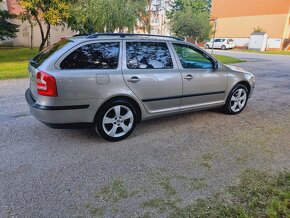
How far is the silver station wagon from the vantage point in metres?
3.39

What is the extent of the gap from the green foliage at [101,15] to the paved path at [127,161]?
8810 mm

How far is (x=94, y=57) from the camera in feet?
11.8

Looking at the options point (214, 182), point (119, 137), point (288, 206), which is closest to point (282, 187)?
point (288, 206)

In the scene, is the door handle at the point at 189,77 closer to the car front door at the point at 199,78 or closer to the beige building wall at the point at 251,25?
the car front door at the point at 199,78

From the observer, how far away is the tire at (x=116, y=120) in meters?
3.72

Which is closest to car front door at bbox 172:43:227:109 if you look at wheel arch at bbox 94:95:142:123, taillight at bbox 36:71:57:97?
wheel arch at bbox 94:95:142:123

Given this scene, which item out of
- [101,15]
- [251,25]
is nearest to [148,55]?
[101,15]

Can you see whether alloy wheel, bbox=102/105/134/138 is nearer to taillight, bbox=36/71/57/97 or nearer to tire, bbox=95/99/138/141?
tire, bbox=95/99/138/141

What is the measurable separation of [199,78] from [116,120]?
173 centimetres

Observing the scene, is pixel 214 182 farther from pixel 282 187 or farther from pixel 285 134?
pixel 285 134

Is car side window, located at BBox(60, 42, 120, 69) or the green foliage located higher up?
the green foliage

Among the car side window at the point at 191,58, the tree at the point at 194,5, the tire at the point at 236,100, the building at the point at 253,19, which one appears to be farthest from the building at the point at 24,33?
the tree at the point at 194,5

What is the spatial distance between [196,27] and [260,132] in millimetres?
29401

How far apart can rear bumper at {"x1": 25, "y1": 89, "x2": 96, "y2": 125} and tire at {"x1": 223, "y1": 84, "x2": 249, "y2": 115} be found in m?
2.97
